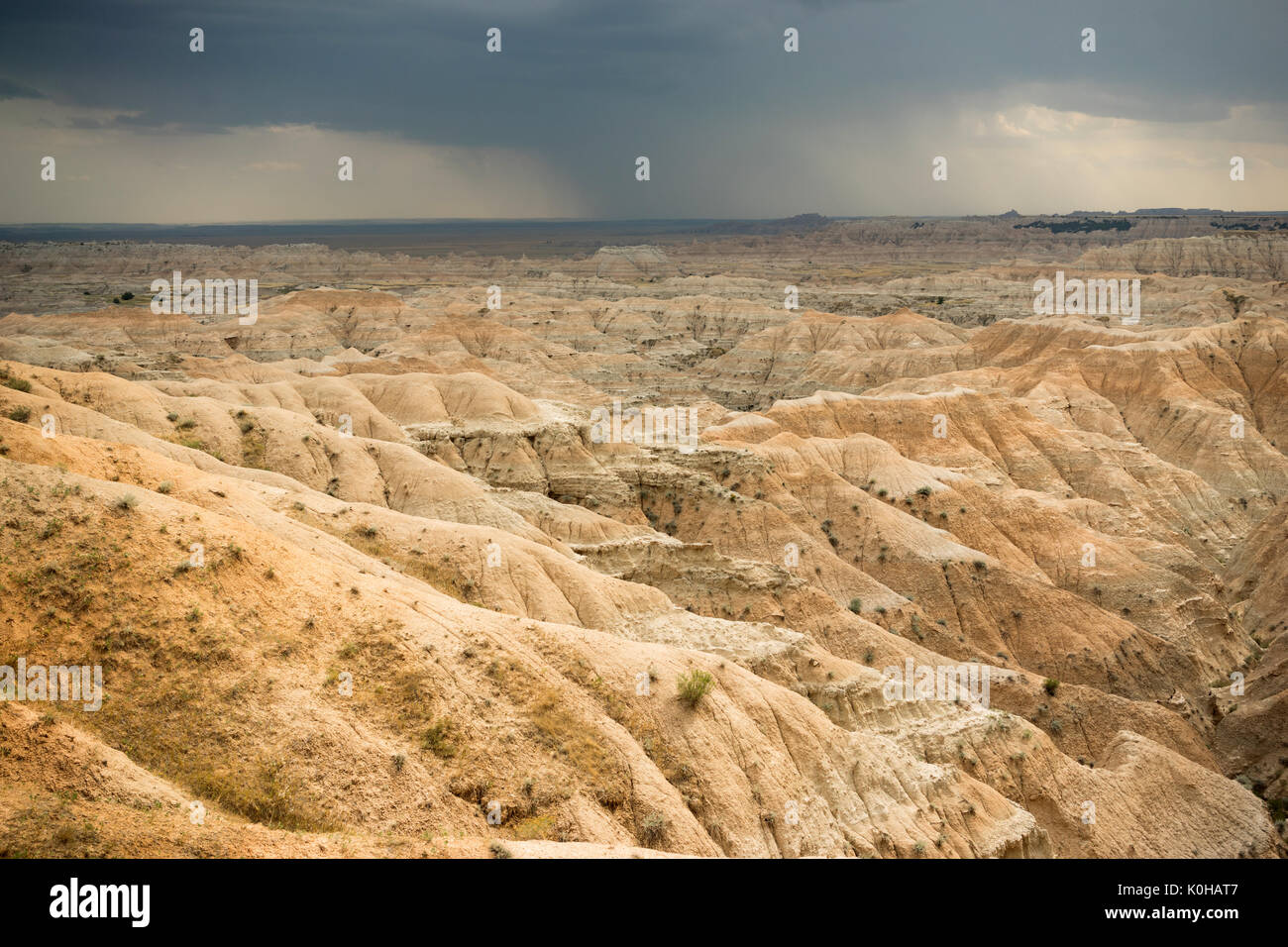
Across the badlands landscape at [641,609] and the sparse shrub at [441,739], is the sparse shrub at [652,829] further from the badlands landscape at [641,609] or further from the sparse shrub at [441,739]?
the sparse shrub at [441,739]

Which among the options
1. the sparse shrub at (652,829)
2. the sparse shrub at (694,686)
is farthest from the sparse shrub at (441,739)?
the sparse shrub at (694,686)

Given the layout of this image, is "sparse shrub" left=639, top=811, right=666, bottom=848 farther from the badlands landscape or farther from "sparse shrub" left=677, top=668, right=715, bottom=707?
"sparse shrub" left=677, top=668, right=715, bottom=707

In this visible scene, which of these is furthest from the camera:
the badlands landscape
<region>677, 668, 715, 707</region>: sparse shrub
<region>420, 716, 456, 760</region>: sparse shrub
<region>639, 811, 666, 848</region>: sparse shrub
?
<region>677, 668, 715, 707</region>: sparse shrub

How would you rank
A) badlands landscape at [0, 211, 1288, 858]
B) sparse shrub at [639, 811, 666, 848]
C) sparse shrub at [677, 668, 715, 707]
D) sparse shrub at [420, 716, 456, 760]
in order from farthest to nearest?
sparse shrub at [677, 668, 715, 707] < sparse shrub at [639, 811, 666, 848] < sparse shrub at [420, 716, 456, 760] < badlands landscape at [0, 211, 1288, 858]

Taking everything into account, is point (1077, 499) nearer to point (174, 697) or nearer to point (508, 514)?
point (508, 514)

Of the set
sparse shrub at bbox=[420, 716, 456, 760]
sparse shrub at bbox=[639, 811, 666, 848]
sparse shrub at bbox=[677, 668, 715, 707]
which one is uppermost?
sparse shrub at bbox=[420, 716, 456, 760]

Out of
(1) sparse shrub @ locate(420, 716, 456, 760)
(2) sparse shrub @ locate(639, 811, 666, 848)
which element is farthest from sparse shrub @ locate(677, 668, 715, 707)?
(1) sparse shrub @ locate(420, 716, 456, 760)

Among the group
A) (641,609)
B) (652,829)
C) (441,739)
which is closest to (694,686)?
(652,829)
